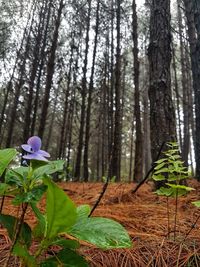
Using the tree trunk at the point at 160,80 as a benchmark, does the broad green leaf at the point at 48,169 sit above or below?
below

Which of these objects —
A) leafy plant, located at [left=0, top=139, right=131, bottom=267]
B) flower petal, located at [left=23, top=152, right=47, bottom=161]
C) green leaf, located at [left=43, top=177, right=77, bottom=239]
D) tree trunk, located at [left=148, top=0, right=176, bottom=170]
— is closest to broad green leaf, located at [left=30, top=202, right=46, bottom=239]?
leafy plant, located at [left=0, top=139, right=131, bottom=267]

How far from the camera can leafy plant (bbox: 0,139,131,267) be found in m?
0.96

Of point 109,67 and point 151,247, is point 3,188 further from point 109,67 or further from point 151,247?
point 109,67

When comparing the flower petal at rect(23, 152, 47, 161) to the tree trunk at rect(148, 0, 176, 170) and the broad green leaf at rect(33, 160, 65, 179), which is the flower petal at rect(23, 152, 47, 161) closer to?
the broad green leaf at rect(33, 160, 65, 179)

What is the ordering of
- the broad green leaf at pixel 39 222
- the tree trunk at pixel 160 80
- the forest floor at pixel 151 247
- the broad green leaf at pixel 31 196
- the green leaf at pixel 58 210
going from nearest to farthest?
the green leaf at pixel 58 210 < the broad green leaf at pixel 31 196 < the broad green leaf at pixel 39 222 < the forest floor at pixel 151 247 < the tree trunk at pixel 160 80

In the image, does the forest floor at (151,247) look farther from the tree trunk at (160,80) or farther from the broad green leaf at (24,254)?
the tree trunk at (160,80)

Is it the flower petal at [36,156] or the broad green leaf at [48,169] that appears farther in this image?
the broad green leaf at [48,169]

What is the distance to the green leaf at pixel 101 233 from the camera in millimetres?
1036

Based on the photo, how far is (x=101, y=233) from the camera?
1.07 meters

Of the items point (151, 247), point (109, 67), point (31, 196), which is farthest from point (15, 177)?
point (109, 67)

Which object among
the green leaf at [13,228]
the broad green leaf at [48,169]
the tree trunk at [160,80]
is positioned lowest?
the green leaf at [13,228]

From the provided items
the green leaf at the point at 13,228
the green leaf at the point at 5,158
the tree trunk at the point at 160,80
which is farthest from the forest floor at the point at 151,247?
the tree trunk at the point at 160,80

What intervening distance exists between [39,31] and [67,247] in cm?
1136

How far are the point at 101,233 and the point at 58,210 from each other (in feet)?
0.68
